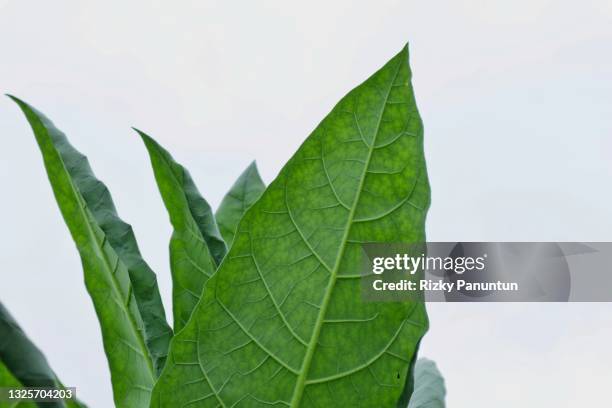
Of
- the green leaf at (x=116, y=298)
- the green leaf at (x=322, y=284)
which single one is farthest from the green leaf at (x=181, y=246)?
the green leaf at (x=322, y=284)

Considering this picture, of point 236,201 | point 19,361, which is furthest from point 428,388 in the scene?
point 19,361

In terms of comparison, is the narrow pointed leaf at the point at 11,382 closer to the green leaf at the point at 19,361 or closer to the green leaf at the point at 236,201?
the green leaf at the point at 19,361

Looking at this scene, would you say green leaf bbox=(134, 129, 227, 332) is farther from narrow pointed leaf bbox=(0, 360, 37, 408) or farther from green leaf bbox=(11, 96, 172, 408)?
narrow pointed leaf bbox=(0, 360, 37, 408)

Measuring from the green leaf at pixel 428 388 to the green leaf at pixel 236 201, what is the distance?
0.72 ft

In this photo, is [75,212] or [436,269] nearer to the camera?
[75,212]

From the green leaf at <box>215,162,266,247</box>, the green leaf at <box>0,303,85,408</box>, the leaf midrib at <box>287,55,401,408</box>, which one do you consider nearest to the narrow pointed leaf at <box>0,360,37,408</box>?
the green leaf at <box>0,303,85,408</box>

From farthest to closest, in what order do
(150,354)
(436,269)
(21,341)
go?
(436,269), (150,354), (21,341)

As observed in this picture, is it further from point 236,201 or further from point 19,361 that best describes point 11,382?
point 236,201

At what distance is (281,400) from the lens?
16.8 inches

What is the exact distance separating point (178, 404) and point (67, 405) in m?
0.06

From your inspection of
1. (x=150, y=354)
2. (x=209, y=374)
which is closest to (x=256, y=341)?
(x=209, y=374)

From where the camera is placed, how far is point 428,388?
2.26 feet

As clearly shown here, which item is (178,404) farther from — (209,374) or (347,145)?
(347,145)

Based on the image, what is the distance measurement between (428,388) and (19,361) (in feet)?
1.34
